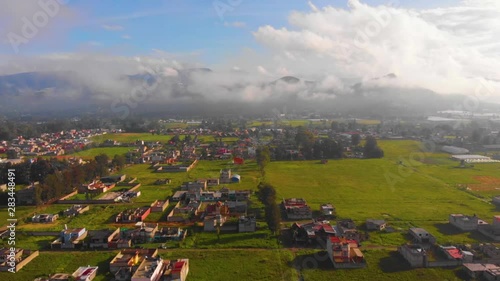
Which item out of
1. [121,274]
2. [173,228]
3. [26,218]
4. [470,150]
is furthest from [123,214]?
[470,150]

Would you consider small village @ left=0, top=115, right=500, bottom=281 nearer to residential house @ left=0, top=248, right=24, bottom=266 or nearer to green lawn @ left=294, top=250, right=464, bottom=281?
residential house @ left=0, top=248, right=24, bottom=266

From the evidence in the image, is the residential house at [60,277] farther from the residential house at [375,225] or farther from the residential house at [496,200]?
the residential house at [496,200]

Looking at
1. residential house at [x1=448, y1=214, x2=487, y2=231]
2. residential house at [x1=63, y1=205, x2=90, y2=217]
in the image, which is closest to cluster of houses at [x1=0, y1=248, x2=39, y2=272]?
residential house at [x1=63, y1=205, x2=90, y2=217]

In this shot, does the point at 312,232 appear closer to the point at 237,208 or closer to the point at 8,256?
the point at 237,208

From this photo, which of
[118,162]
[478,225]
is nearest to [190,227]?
[478,225]

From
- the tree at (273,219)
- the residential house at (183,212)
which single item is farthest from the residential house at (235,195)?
the tree at (273,219)

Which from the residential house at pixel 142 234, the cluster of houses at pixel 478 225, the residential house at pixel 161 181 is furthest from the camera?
the residential house at pixel 161 181
